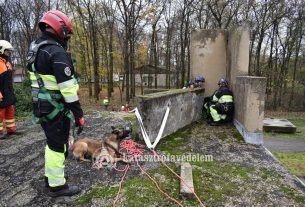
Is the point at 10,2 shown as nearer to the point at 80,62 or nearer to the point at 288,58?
the point at 80,62

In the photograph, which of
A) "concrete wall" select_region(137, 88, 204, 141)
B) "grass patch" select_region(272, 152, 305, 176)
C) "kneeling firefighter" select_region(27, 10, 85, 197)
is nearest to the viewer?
"kneeling firefighter" select_region(27, 10, 85, 197)

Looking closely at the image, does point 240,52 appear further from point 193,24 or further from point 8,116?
point 193,24

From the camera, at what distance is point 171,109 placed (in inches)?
256

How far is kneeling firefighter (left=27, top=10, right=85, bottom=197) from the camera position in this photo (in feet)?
10.2

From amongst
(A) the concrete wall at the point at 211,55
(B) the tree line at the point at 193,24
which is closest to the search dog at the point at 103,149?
(A) the concrete wall at the point at 211,55

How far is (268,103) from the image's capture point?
89.7ft

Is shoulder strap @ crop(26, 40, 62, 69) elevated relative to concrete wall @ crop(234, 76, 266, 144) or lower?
elevated

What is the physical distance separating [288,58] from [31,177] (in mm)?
28647

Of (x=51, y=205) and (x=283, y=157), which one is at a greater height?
(x=51, y=205)

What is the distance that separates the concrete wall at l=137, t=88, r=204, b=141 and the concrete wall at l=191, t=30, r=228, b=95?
0.97 m

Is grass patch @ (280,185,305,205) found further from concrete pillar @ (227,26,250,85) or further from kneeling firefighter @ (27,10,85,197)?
concrete pillar @ (227,26,250,85)

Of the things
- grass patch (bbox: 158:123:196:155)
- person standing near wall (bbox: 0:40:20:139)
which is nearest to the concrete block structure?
grass patch (bbox: 158:123:196:155)

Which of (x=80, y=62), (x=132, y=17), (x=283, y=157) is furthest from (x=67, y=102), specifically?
(x=80, y=62)

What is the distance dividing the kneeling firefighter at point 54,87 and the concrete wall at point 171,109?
2310 mm
